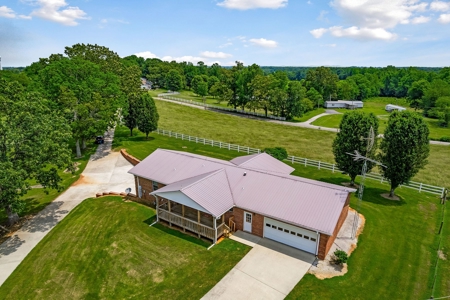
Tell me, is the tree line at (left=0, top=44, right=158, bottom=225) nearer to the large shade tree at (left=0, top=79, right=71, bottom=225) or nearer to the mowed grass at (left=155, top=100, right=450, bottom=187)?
the large shade tree at (left=0, top=79, right=71, bottom=225)

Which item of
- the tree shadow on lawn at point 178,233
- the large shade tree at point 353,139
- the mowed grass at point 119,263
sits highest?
the large shade tree at point 353,139

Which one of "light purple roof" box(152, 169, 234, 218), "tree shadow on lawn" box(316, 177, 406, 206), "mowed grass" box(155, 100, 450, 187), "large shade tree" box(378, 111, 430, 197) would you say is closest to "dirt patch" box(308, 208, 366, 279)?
"tree shadow on lawn" box(316, 177, 406, 206)

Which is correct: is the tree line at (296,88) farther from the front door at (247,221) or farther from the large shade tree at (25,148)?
the large shade tree at (25,148)

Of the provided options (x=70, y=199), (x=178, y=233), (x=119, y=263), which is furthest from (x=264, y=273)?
(x=70, y=199)

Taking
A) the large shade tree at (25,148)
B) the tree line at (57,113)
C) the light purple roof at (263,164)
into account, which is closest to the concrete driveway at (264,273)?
the light purple roof at (263,164)

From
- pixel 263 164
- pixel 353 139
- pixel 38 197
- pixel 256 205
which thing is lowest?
pixel 38 197

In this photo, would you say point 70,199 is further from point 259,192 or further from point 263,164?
point 263,164
